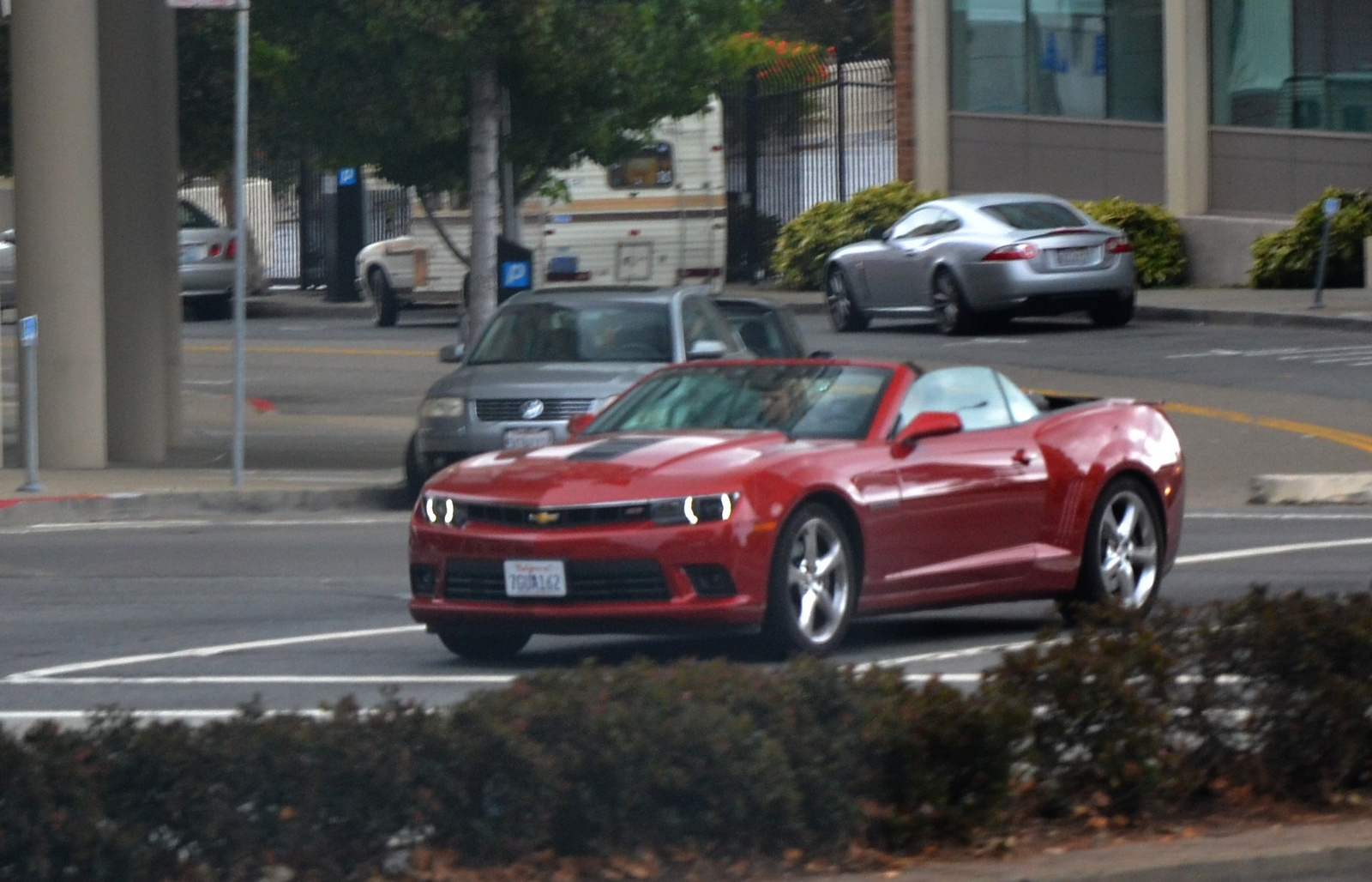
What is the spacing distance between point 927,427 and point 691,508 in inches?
55.3

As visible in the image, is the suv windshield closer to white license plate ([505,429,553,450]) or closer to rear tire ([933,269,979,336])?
rear tire ([933,269,979,336])

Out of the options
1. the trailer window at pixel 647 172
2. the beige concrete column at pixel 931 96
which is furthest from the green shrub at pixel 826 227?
the trailer window at pixel 647 172

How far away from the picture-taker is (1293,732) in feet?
23.6

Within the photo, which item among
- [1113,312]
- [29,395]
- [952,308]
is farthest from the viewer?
[1113,312]

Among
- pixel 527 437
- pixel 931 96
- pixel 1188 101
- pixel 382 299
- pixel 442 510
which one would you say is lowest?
pixel 527 437

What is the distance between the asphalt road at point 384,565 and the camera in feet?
33.9

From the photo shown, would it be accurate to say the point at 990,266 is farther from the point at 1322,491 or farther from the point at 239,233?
the point at 239,233

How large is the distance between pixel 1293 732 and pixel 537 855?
8.05 feet

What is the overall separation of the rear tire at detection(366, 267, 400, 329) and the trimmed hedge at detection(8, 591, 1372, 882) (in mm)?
29970

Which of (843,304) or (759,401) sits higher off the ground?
(843,304)

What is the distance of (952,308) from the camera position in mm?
28688

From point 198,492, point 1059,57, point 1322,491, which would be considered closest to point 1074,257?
point 1059,57

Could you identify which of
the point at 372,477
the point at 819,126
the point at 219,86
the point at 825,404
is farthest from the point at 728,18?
the point at 819,126

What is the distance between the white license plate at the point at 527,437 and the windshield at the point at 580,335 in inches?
36.3
